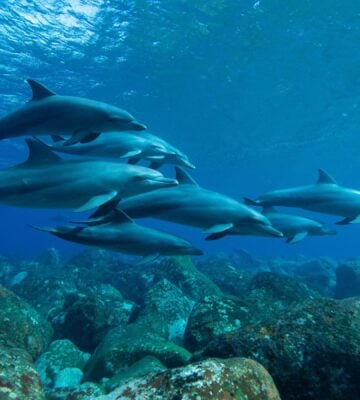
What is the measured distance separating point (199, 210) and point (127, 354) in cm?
303

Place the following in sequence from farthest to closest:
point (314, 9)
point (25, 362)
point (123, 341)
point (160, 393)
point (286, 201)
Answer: point (314, 9), point (286, 201), point (123, 341), point (25, 362), point (160, 393)

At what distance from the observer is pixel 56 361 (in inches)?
270

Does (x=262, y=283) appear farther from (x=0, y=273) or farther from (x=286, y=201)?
(x=0, y=273)

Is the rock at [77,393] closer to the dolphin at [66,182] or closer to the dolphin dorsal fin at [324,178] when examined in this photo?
the dolphin at [66,182]

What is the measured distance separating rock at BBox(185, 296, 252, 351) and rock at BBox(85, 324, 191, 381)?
341 mm

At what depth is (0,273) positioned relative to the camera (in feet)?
69.2

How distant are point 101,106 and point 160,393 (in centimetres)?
536

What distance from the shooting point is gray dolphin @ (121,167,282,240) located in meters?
7.45

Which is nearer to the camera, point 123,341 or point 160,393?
point 160,393

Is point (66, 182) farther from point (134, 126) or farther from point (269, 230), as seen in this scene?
point (269, 230)

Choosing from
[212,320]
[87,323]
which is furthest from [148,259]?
[87,323]

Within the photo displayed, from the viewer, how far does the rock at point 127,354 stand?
6270mm

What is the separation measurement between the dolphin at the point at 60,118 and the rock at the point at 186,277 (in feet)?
24.0

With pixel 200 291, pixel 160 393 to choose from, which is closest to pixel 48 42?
pixel 200 291
